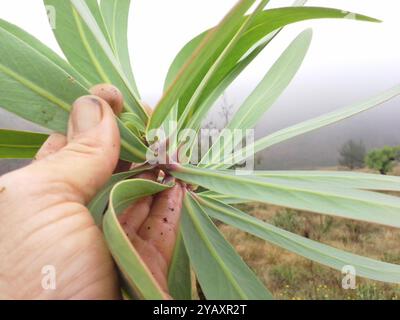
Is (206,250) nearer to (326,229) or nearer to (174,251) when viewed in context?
(174,251)

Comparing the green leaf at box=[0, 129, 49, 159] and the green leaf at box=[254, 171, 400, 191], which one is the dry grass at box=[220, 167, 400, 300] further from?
the green leaf at box=[0, 129, 49, 159]

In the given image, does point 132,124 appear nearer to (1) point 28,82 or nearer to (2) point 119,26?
(1) point 28,82

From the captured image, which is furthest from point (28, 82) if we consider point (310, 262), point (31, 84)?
point (310, 262)

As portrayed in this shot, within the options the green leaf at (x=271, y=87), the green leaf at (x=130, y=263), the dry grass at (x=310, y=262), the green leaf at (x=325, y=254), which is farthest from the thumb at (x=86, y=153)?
the dry grass at (x=310, y=262)

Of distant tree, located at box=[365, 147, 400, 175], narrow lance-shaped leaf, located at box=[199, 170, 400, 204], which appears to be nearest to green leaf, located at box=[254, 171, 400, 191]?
narrow lance-shaped leaf, located at box=[199, 170, 400, 204]

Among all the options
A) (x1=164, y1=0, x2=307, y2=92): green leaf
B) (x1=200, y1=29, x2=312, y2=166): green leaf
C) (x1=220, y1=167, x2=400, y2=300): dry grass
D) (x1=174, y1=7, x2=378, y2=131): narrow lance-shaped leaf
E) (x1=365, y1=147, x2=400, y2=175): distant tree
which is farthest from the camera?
(x1=365, y1=147, x2=400, y2=175): distant tree

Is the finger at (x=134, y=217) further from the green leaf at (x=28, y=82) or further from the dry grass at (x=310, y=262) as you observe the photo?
the dry grass at (x=310, y=262)
